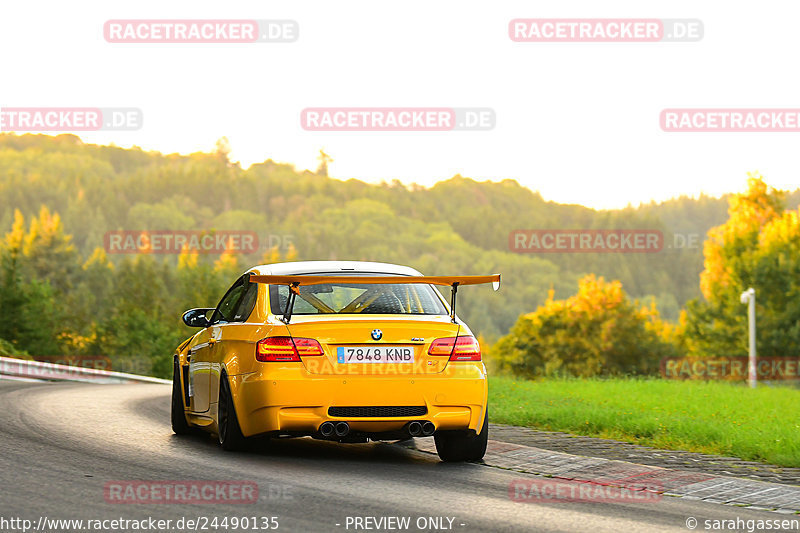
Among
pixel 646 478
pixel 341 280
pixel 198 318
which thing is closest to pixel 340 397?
pixel 341 280

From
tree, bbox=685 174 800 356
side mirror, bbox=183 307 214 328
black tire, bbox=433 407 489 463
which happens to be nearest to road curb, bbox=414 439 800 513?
black tire, bbox=433 407 489 463

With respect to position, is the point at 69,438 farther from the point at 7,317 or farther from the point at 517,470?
the point at 7,317

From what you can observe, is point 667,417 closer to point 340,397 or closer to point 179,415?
point 340,397

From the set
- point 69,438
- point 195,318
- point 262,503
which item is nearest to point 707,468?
point 262,503

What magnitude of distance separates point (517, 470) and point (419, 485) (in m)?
1.30

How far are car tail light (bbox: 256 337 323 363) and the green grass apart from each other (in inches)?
157

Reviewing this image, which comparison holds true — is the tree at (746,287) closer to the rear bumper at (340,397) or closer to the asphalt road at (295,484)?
the asphalt road at (295,484)

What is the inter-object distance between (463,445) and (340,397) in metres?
1.37

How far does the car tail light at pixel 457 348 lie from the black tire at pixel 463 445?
59 cm

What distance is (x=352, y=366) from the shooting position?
8258 millimetres

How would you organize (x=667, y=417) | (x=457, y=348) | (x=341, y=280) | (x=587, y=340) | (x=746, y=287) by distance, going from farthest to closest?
(x=587, y=340)
(x=746, y=287)
(x=667, y=417)
(x=341, y=280)
(x=457, y=348)

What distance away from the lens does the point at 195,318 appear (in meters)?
10.4

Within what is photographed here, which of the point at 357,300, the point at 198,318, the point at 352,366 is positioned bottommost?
the point at 352,366

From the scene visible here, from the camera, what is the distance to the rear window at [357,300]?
892 cm
